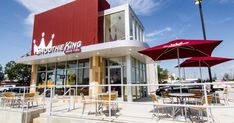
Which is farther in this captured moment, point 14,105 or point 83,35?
point 83,35

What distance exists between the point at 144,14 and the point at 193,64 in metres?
7.13

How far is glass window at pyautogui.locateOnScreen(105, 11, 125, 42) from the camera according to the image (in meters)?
12.1

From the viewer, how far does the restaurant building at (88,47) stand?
10734mm

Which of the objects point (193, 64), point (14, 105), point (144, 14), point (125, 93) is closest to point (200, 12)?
point (193, 64)

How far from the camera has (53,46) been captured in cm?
1330

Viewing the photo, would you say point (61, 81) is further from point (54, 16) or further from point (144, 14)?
point (144, 14)

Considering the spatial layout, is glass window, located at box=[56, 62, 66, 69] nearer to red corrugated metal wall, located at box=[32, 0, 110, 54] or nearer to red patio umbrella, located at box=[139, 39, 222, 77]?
red corrugated metal wall, located at box=[32, 0, 110, 54]

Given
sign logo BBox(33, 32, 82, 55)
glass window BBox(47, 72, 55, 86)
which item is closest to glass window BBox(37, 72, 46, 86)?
glass window BBox(47, 72, 55, 86)

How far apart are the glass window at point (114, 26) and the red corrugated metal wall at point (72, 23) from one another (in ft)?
2.63

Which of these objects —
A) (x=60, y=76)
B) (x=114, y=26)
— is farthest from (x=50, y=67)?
(x=114, y=26)

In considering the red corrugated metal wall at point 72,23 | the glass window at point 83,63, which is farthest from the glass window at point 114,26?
the glass window at point 83,63

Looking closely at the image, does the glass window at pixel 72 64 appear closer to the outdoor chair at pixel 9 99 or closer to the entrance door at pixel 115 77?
the entrance door at pixel 115 77

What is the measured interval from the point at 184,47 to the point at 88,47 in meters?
6.07

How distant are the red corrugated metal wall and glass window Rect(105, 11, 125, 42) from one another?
801 mm
